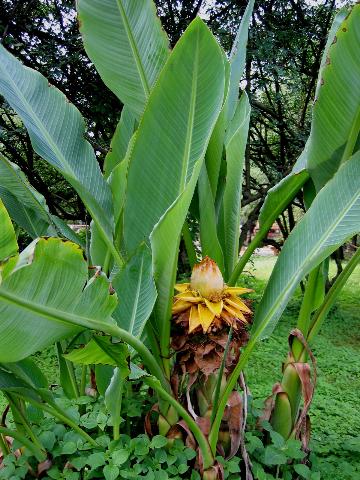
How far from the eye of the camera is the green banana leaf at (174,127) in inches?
26.2

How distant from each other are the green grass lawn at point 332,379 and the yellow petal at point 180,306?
1.75 ft

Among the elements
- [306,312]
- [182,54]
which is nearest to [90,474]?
[306,312]

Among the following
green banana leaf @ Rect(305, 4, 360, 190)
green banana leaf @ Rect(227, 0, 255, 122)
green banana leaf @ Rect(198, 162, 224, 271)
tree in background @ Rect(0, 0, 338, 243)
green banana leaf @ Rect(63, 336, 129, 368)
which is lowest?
green banana leaf @ Rect(63, 336, 129, 368)

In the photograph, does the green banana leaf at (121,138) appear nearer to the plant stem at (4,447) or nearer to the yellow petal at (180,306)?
the yellow petal at (180,306)

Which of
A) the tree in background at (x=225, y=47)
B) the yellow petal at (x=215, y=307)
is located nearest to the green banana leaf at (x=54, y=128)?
the yellow petal at (x=215, y=307)

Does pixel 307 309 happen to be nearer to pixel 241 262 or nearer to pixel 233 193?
pixel 241 262

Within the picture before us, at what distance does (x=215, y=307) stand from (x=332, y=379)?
1.67m

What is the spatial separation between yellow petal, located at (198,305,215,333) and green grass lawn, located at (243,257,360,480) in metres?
0.52

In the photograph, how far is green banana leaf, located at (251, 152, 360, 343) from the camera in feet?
2.40

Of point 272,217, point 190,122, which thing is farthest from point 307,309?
point 190,122

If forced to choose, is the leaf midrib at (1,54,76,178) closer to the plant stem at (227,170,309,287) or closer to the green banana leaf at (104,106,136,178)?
the green banana leaf at (104,106,136,178)

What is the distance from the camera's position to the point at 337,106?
0.82 metres

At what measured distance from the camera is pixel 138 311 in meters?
0.73

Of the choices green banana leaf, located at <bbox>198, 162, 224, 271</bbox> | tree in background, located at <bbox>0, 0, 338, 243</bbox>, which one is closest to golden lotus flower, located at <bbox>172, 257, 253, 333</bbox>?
green banana leaf, located at <bbox>198, 162, 224, 271</bbox>
